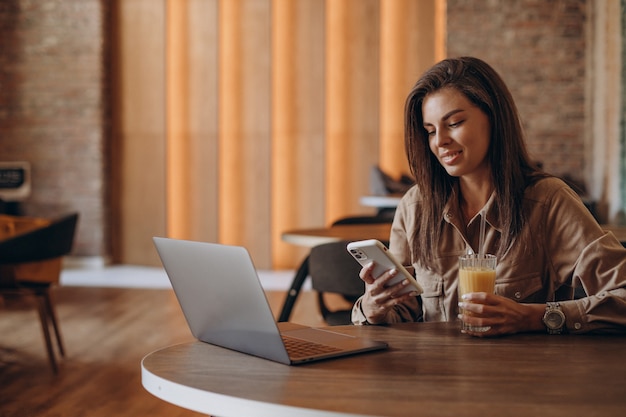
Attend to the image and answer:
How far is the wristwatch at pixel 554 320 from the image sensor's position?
149 centimetres

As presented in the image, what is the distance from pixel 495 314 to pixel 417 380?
361 millimetres

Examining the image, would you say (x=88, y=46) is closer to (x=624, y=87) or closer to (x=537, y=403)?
(x=624, y=87)

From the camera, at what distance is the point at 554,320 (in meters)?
1.50

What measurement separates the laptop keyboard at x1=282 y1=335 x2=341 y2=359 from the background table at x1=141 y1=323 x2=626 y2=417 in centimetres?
4

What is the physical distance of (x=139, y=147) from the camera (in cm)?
777

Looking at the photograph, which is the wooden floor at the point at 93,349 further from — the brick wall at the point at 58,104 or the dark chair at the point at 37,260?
the brick wall at the point at 58,104

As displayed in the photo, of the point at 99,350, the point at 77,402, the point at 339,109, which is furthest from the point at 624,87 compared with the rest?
the point at 77,402

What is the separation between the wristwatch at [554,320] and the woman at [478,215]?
0.07 m

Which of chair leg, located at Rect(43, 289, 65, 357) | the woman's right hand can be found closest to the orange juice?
the woman's right hand

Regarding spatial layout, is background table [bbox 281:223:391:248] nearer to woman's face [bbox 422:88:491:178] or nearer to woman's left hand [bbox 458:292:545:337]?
woman's face [bbox 422:88:491:178]

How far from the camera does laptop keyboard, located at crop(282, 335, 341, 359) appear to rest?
1.28 meters

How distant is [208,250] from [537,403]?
54 centimetres

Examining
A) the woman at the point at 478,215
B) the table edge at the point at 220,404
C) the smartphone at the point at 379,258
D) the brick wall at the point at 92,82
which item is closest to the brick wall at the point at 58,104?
the brick wall at the point at 92,82

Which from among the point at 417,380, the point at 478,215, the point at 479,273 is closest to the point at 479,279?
the point at 479,273
